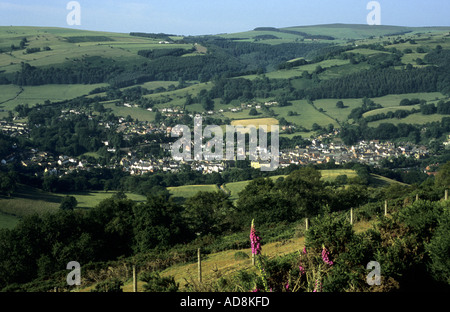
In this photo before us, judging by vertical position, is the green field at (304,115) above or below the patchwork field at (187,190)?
above

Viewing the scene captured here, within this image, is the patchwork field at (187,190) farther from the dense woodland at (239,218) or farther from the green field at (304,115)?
the green field at (304,115)

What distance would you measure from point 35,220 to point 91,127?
67759mm

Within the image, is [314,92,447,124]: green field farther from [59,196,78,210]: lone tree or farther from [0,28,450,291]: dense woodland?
[59,196,78,210]: lone tree

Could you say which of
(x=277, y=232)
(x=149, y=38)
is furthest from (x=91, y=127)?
(x=149, y=38)

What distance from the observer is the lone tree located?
42.9m

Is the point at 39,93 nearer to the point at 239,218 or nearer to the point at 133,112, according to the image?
the point at 133,112

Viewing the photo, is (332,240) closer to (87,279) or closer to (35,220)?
(87,279)

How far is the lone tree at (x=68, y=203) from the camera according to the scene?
141ft

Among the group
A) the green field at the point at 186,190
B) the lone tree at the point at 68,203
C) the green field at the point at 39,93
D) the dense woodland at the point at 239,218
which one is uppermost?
the green field at the point at 39,93

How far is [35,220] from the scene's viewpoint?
22.6 m

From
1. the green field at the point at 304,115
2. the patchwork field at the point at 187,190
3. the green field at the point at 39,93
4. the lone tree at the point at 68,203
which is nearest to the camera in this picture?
the lone tree at the point at 68,203

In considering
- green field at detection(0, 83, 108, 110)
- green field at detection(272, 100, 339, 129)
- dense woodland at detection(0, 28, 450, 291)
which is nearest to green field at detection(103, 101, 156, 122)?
dense woodland at detection(0, 28, 450, 291)

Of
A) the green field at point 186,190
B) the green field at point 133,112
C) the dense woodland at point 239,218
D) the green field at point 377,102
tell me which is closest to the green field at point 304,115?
the green field at point 377,102

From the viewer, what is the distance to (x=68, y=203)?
143ft
